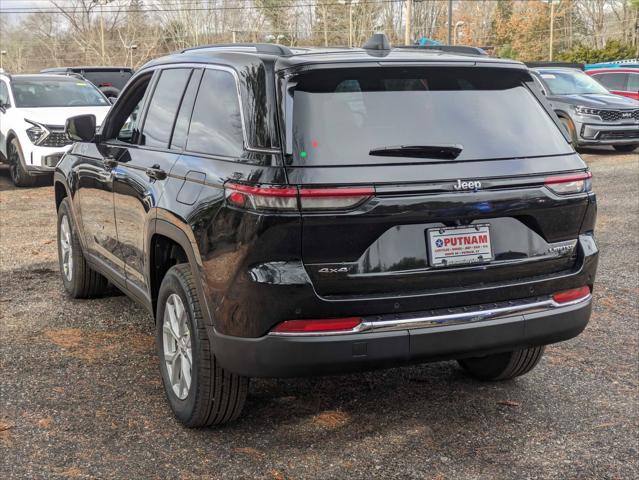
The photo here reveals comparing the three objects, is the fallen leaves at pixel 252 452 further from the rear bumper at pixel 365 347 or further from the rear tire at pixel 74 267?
the rear tire at pixel 74 267

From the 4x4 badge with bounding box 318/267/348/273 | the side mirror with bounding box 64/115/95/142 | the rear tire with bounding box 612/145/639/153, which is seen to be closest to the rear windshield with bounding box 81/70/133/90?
the rear tire with bounding box 612/145/639/153

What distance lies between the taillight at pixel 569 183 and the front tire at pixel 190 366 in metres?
1.66

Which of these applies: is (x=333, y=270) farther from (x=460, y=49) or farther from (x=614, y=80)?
(x=614, y=80)

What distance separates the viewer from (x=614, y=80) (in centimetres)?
2039

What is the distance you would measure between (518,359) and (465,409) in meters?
0.43

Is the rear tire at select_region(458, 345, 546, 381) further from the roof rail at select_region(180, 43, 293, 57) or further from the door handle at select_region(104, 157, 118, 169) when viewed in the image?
the door handle at select_region(104, 157, 118, 169)

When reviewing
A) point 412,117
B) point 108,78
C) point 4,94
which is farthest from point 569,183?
point 108,78

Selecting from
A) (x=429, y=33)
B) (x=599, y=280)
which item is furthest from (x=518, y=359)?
(x=429, y=33)

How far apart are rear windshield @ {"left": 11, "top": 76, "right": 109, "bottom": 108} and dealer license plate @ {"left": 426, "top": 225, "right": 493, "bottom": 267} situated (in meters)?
11.5

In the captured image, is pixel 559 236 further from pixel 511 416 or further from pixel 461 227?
pixel 511 416

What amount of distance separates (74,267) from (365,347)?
345 centimetres

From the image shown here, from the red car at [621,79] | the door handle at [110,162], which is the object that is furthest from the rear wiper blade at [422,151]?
the red car at [621,79]

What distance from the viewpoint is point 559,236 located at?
373 cm

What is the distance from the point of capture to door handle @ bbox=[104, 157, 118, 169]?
16.1 feet
